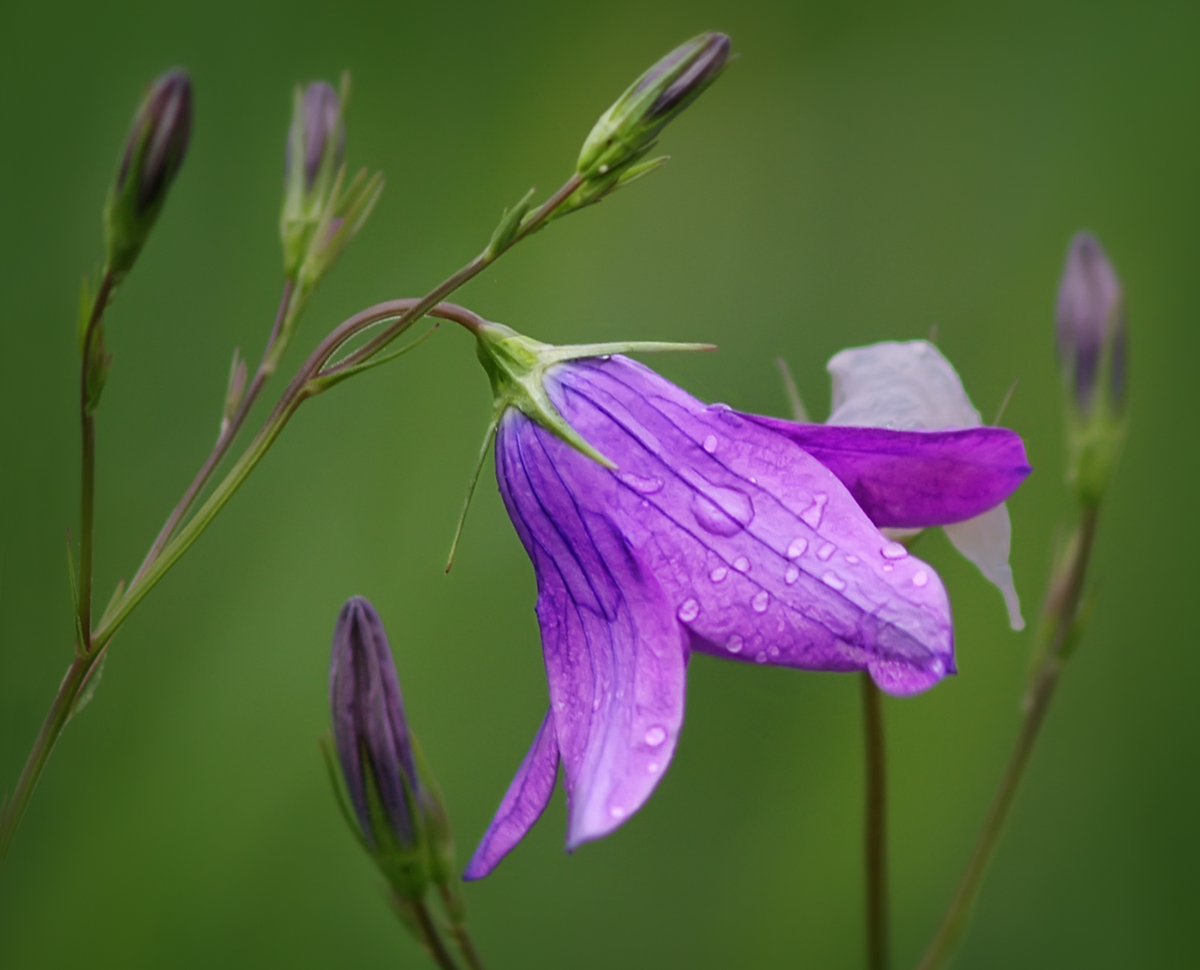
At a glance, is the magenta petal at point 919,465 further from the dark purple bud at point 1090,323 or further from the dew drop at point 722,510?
the dark purple bud at point 1090,323

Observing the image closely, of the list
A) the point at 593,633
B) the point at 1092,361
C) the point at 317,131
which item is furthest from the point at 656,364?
the point at 593,633

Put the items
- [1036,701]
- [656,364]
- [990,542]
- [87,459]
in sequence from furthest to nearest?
[656,364] → [1036,701] → [990,542] → [87,459]

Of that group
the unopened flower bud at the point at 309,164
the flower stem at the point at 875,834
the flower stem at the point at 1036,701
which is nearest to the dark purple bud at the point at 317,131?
the unopened flower bud at the point at 309,164

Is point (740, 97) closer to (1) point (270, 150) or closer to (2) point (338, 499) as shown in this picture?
(1) point (270, 150)

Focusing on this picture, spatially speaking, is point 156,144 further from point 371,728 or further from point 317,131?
point 371,728

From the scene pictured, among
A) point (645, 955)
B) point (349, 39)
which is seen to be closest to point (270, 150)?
point (349, 39)
